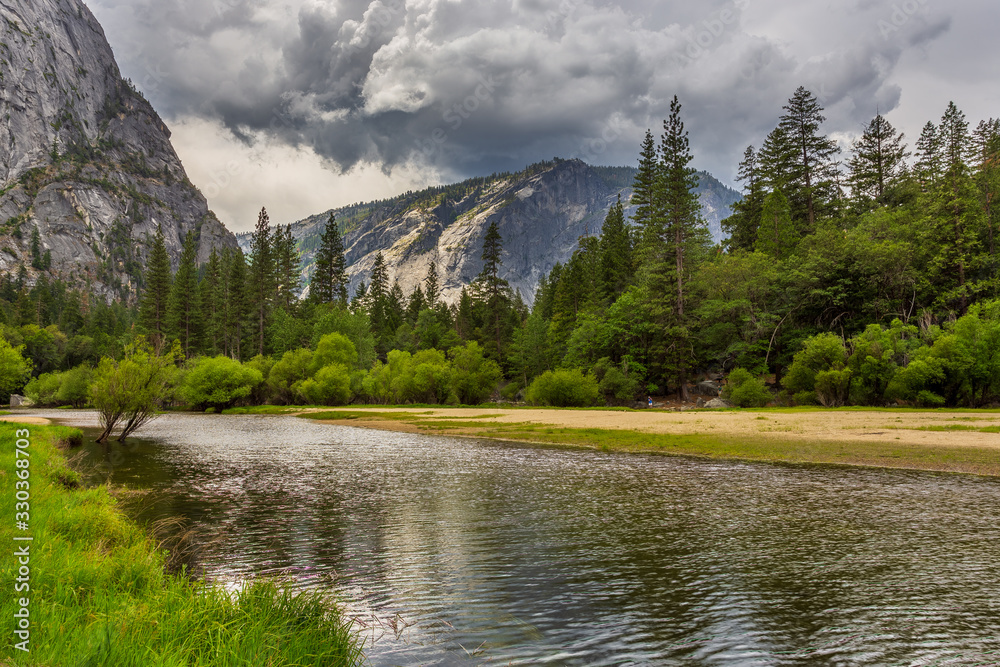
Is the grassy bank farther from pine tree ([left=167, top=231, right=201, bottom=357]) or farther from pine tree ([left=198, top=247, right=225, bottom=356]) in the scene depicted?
pine tree ([left=167, top=231, right=201, bottom=357])

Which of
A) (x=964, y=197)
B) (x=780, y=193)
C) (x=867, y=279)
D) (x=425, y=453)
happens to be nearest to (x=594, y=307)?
(x=780, y=193)

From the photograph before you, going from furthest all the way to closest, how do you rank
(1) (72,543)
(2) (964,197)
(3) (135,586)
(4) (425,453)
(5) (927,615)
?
1. (2) (964,197)
2. (4) (425,453)
3. (1) (72,543)
4. (5) (927,615)
5. (3) (135,586)

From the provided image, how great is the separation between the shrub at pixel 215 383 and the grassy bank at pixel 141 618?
7221 centimetres

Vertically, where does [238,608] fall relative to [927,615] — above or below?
above

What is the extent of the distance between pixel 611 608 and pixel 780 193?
232 ft

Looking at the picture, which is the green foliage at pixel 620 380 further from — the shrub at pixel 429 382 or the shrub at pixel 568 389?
the shrub at pixel 429 382

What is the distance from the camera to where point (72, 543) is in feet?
28.7

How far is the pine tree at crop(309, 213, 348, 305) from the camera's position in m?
121

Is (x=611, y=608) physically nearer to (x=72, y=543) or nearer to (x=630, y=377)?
(x=72, y=543)

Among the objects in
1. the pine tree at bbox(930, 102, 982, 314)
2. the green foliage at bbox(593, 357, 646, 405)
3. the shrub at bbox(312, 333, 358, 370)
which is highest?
the pine tree at bbox(930, 102, 982, 314)

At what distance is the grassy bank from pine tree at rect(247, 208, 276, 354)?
105 m

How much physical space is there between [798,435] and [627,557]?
881 inches

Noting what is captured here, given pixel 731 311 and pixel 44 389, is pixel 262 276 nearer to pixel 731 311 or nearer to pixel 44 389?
pixel 44 389

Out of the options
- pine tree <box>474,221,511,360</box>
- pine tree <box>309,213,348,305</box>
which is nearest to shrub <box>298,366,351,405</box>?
pine tree <box>474,221,511,360</box>
